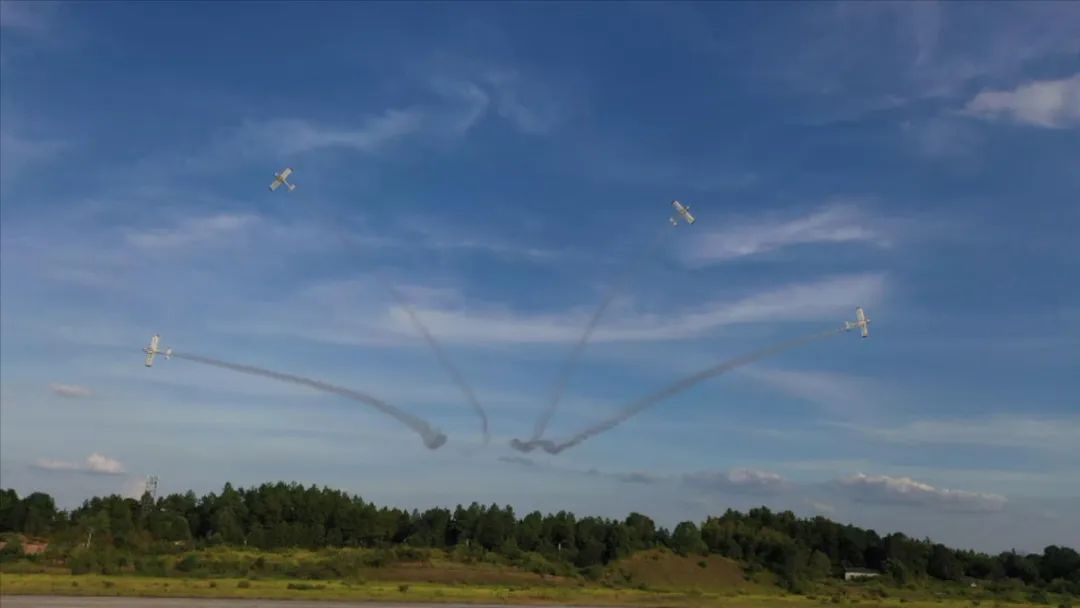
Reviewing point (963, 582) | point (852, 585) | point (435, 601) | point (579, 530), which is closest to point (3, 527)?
point (579, 530)

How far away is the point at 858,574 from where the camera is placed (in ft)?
596

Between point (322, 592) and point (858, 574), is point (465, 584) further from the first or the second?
point (858, 574)

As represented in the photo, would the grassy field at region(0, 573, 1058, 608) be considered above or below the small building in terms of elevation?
below

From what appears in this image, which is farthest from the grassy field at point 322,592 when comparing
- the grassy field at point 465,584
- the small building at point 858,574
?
the small building at point 858,574

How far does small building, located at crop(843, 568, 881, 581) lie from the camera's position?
17419 centimetres

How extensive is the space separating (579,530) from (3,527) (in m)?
131

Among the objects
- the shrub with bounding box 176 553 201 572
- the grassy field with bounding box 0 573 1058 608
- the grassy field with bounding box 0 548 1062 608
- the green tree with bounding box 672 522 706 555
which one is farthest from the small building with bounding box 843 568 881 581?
the shrub with bounding box 176 553 201 572

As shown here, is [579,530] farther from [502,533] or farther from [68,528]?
[68,528]

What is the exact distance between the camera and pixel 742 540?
655 feet

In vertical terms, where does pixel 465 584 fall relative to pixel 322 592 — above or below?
below

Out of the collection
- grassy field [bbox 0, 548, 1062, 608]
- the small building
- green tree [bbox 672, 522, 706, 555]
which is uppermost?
green tree [bbox 672, 522, 706, 555]

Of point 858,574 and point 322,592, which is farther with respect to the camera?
point 858,574

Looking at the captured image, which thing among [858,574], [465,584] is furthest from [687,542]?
[465,584]

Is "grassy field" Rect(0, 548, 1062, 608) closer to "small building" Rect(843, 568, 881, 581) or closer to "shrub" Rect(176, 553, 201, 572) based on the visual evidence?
"shrub" Rect(176, 553, 201, 572)
